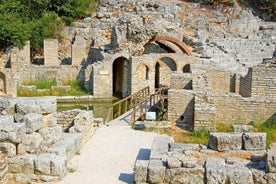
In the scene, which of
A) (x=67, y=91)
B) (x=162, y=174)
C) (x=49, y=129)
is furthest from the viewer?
(x=67, y=91)

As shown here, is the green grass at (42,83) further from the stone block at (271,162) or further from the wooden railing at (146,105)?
the stone block at (271,162)

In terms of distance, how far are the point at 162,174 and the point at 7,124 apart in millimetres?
3186

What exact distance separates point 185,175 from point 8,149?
11.3ft

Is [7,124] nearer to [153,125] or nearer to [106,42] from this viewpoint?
[153,125]

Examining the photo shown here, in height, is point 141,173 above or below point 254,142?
below

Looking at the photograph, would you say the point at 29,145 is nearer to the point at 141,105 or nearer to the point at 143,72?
the point at 141,105

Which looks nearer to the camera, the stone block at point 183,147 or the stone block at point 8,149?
the stone block at point 8,149

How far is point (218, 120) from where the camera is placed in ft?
45.5

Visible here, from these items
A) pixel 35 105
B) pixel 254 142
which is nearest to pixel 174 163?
pixel 254 142

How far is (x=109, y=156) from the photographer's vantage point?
10312 mm

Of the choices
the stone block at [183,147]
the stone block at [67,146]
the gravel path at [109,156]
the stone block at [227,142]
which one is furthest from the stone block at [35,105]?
the stone block at [227,142]

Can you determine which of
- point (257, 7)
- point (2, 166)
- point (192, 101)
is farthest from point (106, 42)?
point (2, 166)

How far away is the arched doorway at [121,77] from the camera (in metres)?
22.3

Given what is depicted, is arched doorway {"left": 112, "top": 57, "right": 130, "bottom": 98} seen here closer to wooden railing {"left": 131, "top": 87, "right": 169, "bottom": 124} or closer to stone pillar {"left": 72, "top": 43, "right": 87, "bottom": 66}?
stone pillar {"left": 72, "top": 43, "right": 87, "bottom": 66}
